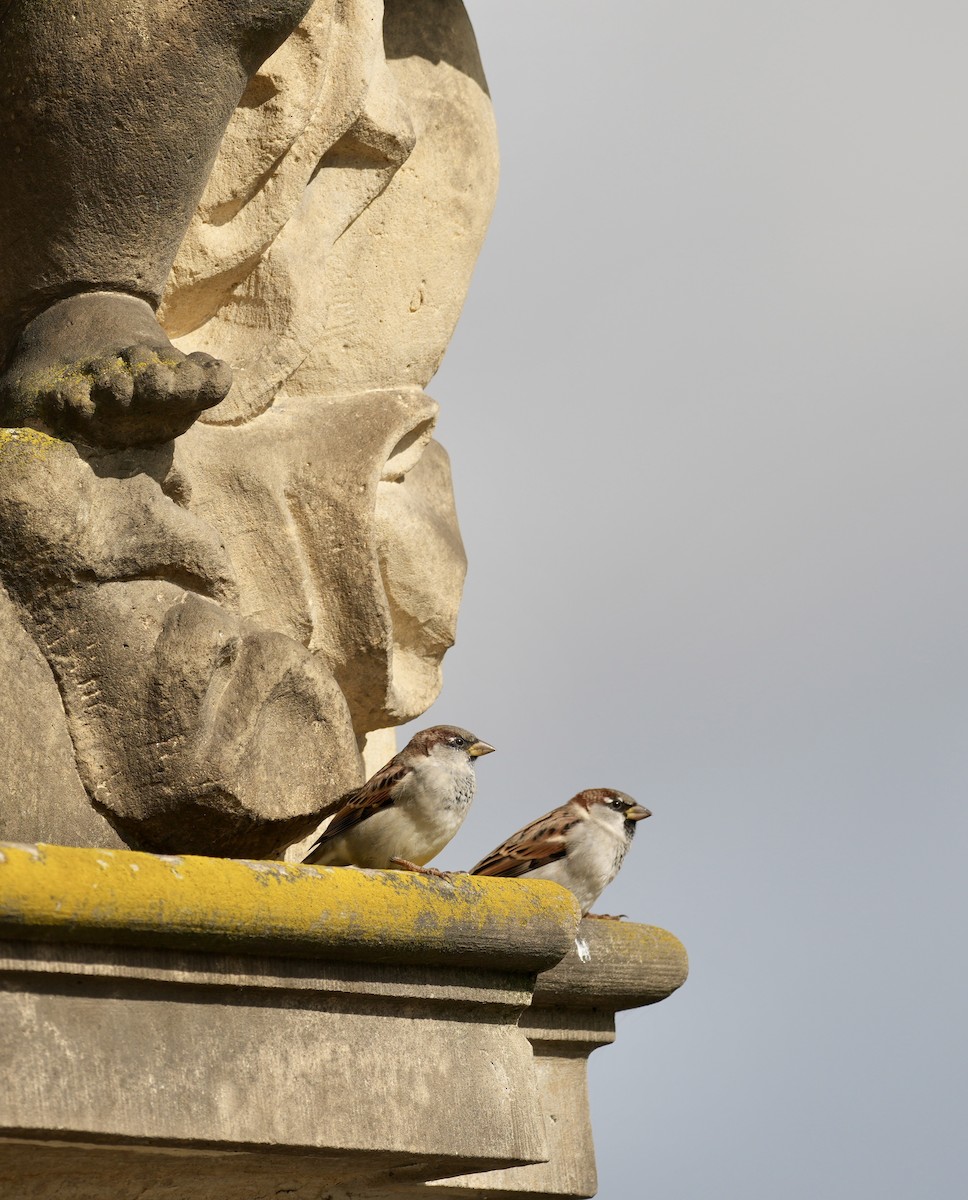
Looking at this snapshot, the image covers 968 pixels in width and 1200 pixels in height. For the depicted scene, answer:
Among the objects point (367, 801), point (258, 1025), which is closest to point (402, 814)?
point (367, 801)

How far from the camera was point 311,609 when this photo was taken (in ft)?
12.5

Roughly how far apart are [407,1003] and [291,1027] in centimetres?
20

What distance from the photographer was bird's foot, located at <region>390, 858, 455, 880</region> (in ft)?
10.3

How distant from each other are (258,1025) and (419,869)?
2.11 feet

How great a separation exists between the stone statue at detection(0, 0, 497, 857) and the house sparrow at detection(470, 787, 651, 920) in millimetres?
419

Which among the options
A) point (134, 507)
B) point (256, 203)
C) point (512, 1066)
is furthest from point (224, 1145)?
point (256, 203)

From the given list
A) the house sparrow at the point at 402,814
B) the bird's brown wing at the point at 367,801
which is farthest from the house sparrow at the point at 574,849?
the bird's brown wing at the point at 367,801

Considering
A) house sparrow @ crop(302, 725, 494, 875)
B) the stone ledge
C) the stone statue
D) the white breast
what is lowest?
the white breast

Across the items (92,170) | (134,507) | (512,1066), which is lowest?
(512,1066)

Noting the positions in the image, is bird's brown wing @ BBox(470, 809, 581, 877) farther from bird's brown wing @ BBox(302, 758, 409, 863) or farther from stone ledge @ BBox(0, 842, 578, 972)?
stone ledge @ BBox(0, 842, 578, 972)

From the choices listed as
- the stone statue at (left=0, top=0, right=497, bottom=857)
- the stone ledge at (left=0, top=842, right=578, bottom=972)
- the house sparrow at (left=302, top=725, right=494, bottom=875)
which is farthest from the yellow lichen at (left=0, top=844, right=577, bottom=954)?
the house sparrow at (left=302, top=725, right=494, bottom=875)

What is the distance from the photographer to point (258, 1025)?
9.47 ft

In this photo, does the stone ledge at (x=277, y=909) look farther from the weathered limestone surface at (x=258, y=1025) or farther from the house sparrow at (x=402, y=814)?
the house sparrow at (x=402, y=814)

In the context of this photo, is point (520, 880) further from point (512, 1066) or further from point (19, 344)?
point (19, 344)
